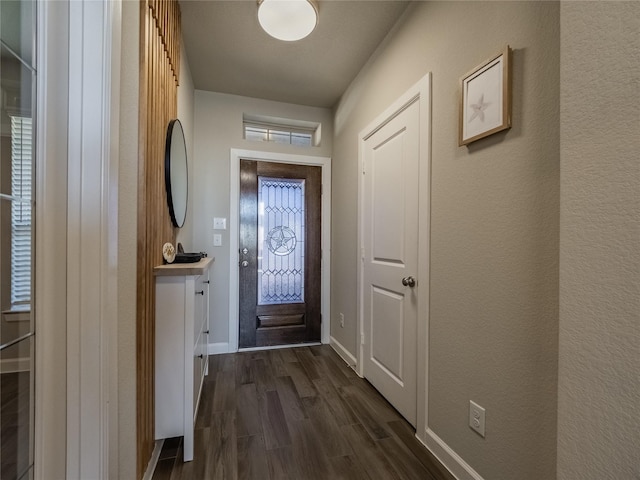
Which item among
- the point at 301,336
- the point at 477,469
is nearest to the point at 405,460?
the point at 477,469

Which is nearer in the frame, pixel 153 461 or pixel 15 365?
pixel 15 365

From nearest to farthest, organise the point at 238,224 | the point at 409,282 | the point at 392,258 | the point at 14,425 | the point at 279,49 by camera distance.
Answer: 1. the point at 14,425
2. the point at 409,282
3. the point at 392,258
4. the point at 279,49
5. the point at 238,224

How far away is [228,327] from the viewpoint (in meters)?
2.67

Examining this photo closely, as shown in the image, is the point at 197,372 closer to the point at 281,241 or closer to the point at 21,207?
the point at 21,207

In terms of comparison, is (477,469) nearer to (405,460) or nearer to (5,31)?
(405,460)

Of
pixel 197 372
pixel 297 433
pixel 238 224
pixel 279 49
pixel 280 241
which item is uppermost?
pixel 279 49

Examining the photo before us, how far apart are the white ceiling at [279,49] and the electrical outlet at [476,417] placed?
88.2 inches

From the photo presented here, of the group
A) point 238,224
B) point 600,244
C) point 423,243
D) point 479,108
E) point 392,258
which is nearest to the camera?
point 600,244

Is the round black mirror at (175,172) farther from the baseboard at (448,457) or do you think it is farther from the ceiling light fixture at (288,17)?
the baseboard at (448,457)

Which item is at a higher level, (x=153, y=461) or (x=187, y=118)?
(x=187, y=118)

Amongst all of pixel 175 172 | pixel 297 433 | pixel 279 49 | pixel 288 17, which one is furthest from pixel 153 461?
pixel 279 49

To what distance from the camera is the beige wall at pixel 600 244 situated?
1.77ft

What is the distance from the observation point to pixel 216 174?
2633 millimetres

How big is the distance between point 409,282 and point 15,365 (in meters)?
1.63
